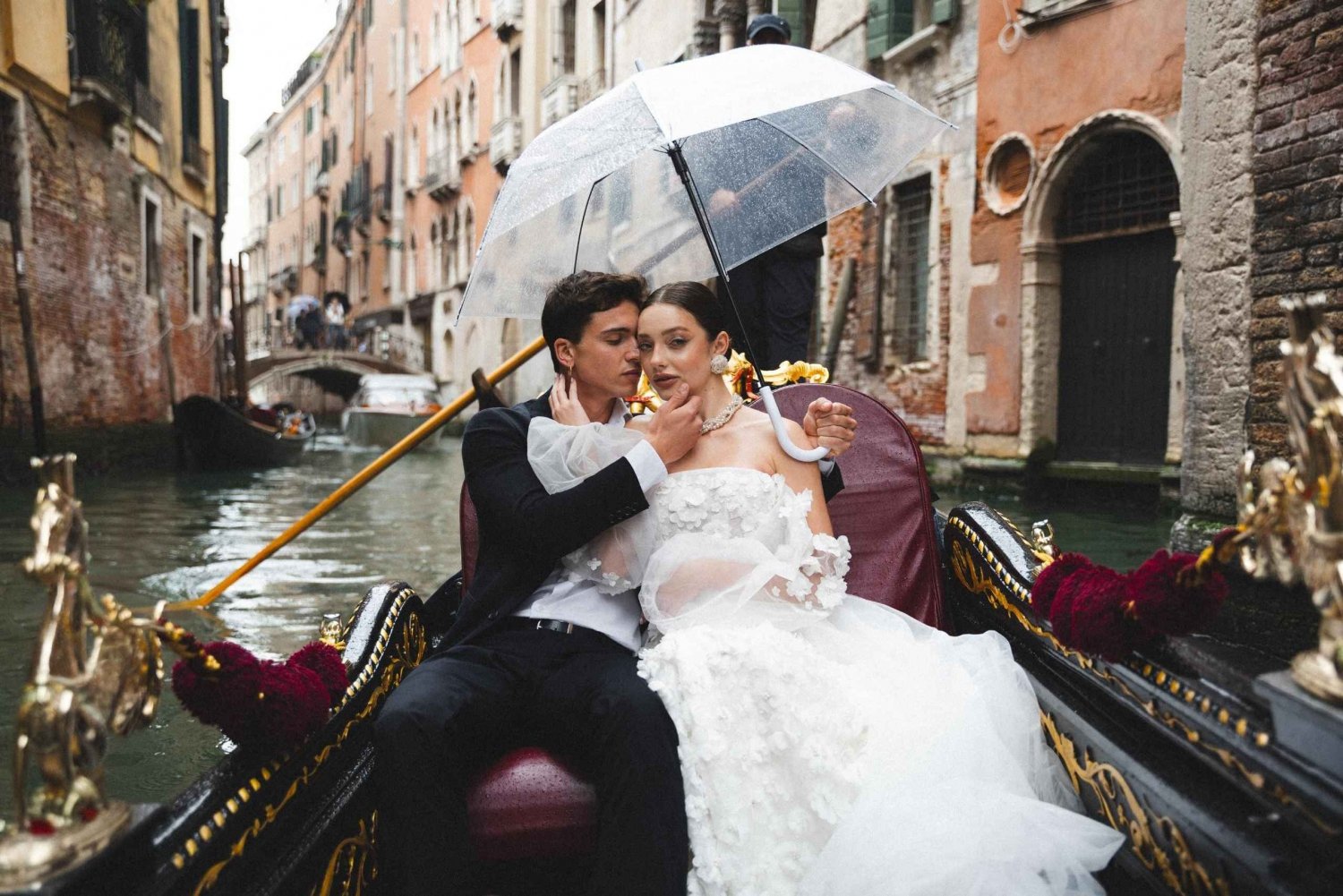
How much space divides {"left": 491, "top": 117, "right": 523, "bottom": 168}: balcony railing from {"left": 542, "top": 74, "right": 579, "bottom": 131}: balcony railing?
211 cm

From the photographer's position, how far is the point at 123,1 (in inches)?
445

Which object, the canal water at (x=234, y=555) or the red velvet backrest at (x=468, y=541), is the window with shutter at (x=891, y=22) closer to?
Answer: the canal water at (x=234, y=555)

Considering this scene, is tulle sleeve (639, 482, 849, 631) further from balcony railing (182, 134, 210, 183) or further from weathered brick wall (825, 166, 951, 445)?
balcony railing (182, 134, 210, 183)

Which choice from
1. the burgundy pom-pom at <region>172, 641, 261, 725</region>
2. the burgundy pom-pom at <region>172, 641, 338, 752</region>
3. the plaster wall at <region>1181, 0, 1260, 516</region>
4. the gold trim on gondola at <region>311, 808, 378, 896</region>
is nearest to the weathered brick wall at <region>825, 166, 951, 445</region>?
the plaster wall at <region>1181, 0, 1260, 516</region>

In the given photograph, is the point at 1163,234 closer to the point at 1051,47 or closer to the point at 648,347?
the point at 1051,47

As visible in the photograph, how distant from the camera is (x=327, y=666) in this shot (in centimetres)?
157

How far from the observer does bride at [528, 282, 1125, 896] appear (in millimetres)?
1461

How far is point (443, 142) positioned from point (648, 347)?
27.1 meters

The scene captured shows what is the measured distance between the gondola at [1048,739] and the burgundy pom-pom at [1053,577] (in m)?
0.08

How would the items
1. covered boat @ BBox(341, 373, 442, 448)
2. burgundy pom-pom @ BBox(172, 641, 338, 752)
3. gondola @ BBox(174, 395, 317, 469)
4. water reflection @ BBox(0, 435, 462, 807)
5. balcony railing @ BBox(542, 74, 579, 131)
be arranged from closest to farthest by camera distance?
burgundy pom-pom @ BBox(172, 641, 338, 752) < water reflection @ BBox(0, 435, 462, 807) < gondola @ BBox(174, 395, 317, 469) < balcony railing @ BBox(542, 74, 579, 131) < covered boat @ BBox(341, 373, 442, 448)

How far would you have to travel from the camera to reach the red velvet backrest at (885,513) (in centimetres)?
225

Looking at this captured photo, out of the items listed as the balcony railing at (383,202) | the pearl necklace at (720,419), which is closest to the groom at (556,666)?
the pearl necklace at (720,419)

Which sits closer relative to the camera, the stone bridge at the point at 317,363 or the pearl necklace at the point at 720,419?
the pearl necklace at the point at 720,419

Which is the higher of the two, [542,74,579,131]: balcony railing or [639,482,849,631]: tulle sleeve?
[542,74,579,131]: balcony railing
